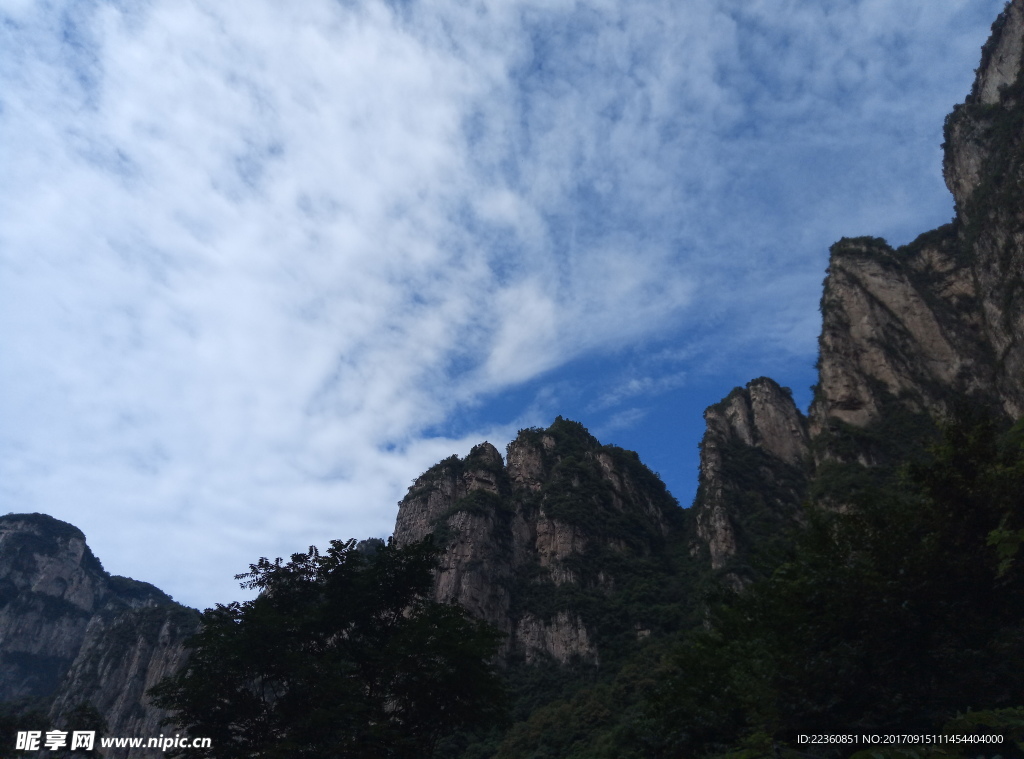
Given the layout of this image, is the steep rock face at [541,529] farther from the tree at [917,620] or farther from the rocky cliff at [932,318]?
the tree at [917,620]

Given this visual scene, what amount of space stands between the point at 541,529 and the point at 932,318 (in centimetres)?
4839

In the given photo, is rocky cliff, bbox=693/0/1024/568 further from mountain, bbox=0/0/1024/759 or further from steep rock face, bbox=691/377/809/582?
steep rock face, bbox=691/377/809/582

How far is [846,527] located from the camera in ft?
49.2

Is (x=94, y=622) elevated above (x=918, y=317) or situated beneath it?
elevated above

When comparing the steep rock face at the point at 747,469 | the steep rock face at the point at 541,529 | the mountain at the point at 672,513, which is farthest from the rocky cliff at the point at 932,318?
the steep rock face at the point at 541,529

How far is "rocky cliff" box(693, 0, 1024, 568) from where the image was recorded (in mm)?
45000

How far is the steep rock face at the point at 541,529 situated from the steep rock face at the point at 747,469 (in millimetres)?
10626

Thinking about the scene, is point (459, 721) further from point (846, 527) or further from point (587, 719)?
point (587, 719)

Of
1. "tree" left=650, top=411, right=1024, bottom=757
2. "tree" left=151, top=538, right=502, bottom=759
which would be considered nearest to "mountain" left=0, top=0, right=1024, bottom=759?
"tree" left=650, top=411, right=1024, bottom=757

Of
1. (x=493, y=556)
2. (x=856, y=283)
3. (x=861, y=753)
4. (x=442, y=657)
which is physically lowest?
(x=861, y=753)

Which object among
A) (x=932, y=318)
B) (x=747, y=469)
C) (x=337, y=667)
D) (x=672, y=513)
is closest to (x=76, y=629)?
(x=672, y=513)

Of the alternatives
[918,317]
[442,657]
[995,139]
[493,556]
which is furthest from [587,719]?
[995,139]

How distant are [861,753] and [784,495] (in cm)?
8288

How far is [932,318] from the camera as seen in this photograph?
6047 cm
